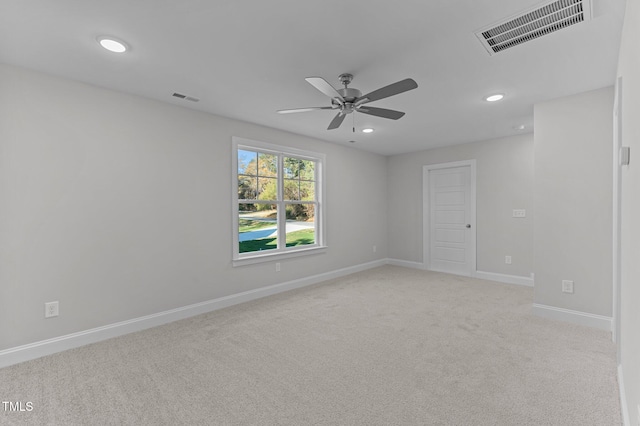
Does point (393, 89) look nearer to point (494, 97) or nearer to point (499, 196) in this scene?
point (494, 97)

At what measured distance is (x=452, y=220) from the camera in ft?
18.8

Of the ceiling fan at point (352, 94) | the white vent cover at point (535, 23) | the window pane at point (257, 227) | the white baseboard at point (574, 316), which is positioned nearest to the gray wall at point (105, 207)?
the window pane at point (257, 227)

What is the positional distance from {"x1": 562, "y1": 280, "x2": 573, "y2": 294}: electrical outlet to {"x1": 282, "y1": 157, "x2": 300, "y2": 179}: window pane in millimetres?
3720

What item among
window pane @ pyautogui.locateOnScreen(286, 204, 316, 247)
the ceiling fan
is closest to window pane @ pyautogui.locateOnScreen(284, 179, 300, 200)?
window pane @ pyautogui.locateOnScreen(286, 204, 316, 247)

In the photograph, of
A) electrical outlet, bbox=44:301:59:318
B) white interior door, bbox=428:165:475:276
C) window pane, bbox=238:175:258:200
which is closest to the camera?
electrical outlet, bbox=44:301:59:318

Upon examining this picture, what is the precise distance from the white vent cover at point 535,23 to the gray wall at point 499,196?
3.25m

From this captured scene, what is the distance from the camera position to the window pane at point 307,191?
5020mm

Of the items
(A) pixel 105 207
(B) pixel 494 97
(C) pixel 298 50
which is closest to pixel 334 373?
(C) pixel 298 50

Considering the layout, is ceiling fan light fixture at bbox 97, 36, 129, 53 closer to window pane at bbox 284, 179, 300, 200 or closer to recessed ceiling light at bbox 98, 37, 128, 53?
recessed ceiling light at bbox 98, 37, 128, 53

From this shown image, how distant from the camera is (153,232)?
325 cm

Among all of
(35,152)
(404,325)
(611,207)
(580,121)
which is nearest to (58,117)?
(35,152)

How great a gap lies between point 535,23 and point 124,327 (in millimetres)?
4235

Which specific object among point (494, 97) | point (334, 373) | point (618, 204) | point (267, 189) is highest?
point (494, 97)

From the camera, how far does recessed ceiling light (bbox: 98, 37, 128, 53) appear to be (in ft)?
6.86
